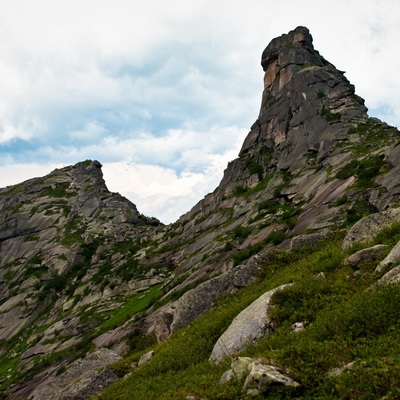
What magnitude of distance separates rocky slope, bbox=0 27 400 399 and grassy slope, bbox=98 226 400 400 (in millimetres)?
5577

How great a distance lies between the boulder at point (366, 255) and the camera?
634 inches

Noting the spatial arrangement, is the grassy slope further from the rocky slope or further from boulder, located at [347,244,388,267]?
the rocky slope

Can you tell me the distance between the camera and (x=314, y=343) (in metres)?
10.7

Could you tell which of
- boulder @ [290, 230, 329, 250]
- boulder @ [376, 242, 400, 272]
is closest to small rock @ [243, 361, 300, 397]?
boulder @ [376, 242, 400, 272]

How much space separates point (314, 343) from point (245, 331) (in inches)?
164

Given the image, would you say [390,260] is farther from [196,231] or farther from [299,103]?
[299,103]

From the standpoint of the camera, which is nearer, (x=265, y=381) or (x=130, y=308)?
(x=265, y=381)

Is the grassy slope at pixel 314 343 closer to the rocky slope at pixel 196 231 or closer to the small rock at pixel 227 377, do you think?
the small rock at pixel 227 377

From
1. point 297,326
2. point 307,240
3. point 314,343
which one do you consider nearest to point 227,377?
point 314,343

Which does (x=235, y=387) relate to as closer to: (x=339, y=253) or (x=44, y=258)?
(x=339, y=253)

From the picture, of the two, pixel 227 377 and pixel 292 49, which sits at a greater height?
pixel 292 49

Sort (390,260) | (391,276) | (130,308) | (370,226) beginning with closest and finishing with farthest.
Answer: (391,276) → (390,260) → (370,226) → (130,308)

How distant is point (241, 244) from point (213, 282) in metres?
33.9

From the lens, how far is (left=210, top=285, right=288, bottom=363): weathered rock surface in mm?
13977
